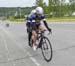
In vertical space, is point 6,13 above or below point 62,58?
below

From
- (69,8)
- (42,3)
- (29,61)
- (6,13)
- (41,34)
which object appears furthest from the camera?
(6,13)

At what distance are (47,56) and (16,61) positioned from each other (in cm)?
106

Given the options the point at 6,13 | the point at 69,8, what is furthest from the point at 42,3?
the point at 6,13

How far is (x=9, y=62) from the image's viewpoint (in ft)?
34.5

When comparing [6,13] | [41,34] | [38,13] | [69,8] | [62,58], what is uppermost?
[38,13]

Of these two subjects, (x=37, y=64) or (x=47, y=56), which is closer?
(x=37, y=64)

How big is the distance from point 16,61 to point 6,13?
186m

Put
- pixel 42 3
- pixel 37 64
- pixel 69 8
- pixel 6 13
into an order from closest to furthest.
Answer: pixel 37 64 → pixel 69 8 → pixel 42 3 → pixel 6 13

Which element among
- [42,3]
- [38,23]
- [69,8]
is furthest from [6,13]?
[38,23]

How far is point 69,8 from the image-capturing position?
9919cm

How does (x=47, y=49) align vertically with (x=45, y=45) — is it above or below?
below

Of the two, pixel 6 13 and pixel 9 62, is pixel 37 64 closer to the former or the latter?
pixel 9 62

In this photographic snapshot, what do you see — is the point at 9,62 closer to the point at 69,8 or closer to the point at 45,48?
the point at 45,48

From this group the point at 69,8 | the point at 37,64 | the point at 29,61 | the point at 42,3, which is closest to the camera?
the point at 37,64
